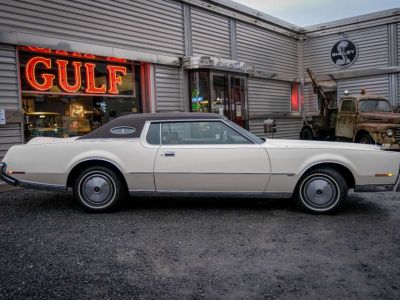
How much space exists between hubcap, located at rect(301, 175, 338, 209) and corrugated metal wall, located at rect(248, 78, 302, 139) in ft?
31.3

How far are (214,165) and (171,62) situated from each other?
22.2 ft

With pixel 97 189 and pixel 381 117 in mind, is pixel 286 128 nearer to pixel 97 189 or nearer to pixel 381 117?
pixel 381 117

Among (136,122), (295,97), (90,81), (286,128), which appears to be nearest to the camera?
(136,122)

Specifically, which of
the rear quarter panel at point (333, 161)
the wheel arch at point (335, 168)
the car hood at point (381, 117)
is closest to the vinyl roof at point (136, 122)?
the rear quarter panel at point (333, 161)

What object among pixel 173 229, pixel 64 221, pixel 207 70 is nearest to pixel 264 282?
pixel 173 229

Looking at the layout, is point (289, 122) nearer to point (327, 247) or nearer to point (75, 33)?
point (75, 33)

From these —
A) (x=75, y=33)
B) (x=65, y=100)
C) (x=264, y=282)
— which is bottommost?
(x=264, y=282)

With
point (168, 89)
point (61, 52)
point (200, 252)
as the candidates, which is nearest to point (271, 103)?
point (168, 89)

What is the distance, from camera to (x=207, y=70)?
11.4 metres

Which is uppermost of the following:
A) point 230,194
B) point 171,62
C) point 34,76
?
point 171,62

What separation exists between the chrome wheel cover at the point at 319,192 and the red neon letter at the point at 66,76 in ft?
19.7

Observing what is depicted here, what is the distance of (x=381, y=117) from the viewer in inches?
416

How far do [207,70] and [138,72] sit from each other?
88.3 inches

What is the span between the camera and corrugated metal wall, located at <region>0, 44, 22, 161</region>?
294 inches
